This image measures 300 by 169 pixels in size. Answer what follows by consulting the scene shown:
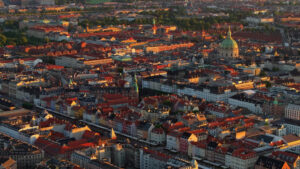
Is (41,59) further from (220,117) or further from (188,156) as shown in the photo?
(188,156)

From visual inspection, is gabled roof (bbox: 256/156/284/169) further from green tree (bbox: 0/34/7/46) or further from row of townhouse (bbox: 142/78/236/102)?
green tree (bbox: 0/34/7/46)

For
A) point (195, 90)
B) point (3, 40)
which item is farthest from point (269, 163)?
point (3, 40)

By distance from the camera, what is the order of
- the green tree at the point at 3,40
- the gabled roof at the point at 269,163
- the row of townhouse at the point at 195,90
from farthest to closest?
1. the green tree at the point at 3,40
2. the row of townhouse at the point at 195,90
3. the gabled roof at the point at 269,163

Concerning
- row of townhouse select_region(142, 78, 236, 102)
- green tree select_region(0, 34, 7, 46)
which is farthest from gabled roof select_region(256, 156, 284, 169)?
green tree select_region(0, 34, 7, 46)

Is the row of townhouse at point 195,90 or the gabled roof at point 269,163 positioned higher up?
the gabled roof at point 269,163

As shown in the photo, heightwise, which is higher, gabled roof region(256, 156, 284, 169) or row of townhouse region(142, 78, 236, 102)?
gabled roof region(256, 156, 284, 169)

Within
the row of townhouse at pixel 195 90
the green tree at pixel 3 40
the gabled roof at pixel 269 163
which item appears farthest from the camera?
the green tree at pixel 3 40

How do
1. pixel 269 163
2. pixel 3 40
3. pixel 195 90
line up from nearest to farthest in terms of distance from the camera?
pixel 269 163 → pixel 195 90 → pixel 3 40

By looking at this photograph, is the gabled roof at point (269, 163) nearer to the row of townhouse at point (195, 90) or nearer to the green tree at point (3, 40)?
the row of townhouse at point (195, 90)

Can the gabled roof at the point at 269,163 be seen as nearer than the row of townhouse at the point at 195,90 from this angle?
Yes

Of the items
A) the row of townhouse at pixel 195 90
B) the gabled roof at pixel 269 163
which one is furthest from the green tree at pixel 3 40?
the gabled roof at pixel 269 163

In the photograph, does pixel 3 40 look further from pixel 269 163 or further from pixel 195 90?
pixel 269 163
